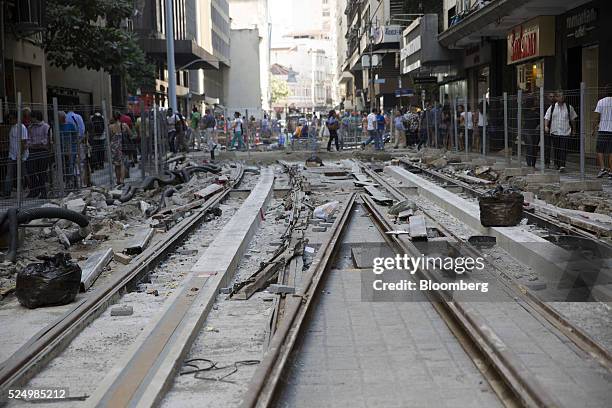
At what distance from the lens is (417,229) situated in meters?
11.5

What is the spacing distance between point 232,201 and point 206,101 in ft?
241

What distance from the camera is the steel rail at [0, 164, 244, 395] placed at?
19.6ft

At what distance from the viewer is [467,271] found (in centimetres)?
909

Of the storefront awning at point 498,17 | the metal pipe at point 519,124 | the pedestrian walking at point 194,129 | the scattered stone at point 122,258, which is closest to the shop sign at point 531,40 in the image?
the storefront awning at point 498,17

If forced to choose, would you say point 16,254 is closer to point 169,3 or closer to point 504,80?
point 504,80

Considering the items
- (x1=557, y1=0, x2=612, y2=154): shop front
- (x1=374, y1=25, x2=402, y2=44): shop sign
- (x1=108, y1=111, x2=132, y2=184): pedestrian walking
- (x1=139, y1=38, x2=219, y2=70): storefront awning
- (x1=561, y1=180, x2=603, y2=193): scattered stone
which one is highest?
(x1=374, y1=25, x2=402, y2=44): shop sign

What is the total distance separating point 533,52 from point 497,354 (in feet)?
70.9

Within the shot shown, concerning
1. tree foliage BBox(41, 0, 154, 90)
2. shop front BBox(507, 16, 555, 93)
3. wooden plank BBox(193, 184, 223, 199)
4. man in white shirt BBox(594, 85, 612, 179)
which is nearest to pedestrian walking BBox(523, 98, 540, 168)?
man in white shirt BBox(594, 85, 612, 179)

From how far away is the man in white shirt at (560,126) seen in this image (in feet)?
52.9

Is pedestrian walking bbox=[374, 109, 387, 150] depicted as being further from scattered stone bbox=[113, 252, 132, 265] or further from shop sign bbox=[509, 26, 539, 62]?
scattered stone bbox=[113, 252, 132, 265]

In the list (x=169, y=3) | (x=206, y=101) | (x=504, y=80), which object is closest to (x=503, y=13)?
(x=504, y=80)

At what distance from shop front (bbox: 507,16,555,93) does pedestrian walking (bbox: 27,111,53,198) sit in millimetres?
13931

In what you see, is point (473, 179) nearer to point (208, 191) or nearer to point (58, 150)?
point (208, 191)

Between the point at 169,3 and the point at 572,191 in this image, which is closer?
the point at 572,191
